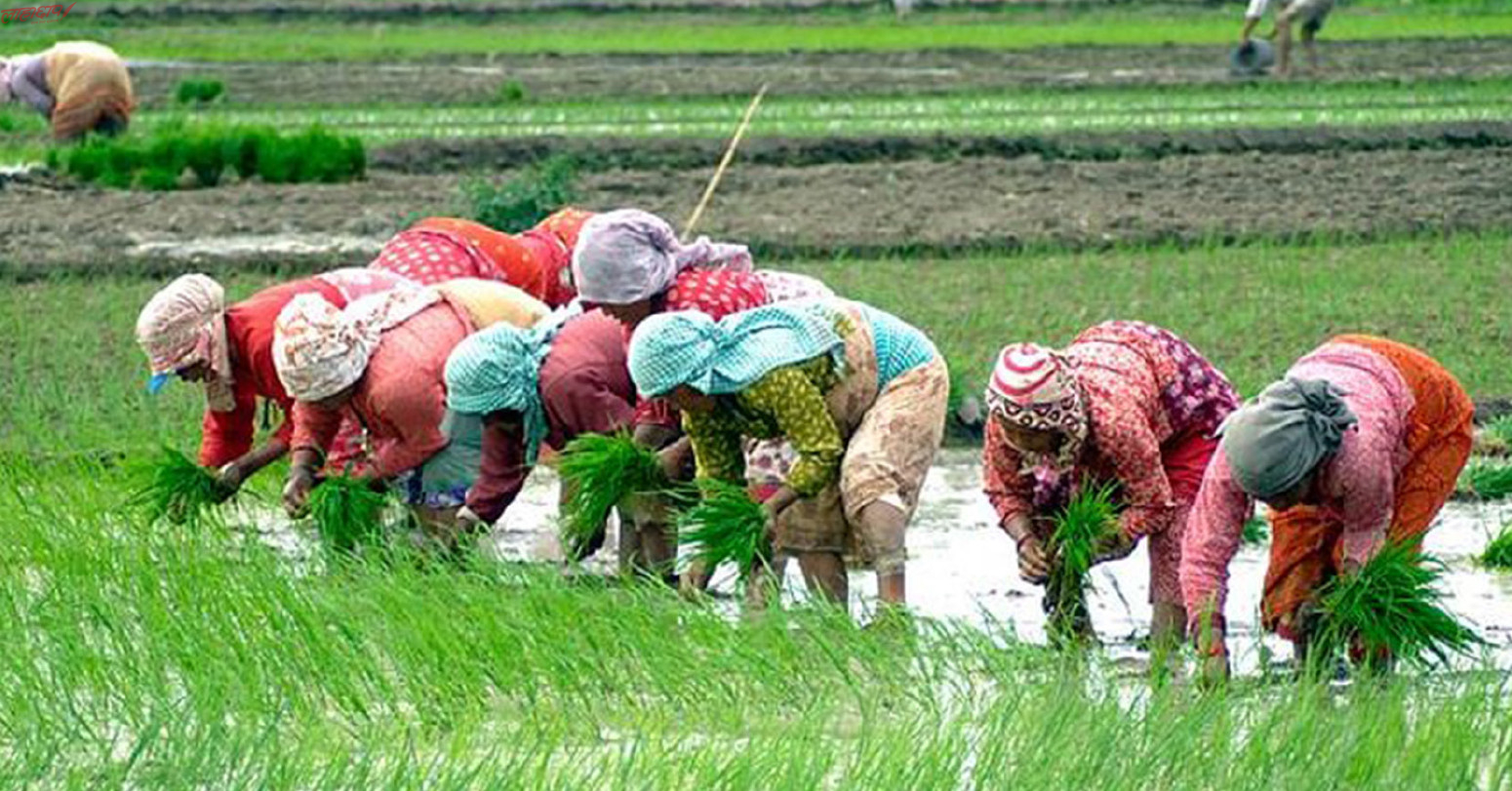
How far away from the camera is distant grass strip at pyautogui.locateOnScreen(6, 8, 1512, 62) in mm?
28031

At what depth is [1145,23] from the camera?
97.9ft

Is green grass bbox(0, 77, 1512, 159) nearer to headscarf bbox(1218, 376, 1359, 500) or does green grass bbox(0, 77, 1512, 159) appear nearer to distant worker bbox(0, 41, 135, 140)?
distant worker bbox(0, 41, 135, 140)

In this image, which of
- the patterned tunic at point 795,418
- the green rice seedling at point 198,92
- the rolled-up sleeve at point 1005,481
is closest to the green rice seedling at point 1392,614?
the rolled-up sleeve at point 1005,481

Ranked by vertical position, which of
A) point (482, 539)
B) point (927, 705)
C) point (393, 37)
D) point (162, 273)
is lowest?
point (393, 37)

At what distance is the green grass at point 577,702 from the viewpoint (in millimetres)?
5199

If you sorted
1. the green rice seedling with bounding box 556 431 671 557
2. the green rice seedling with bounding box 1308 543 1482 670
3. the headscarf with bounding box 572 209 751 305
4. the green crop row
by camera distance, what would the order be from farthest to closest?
the green crop row → the headscarf with bounding box 572 209 751 305 → the green rice seedling with bounding box 556 431 671 557 → the green rice seedling with bounding box 1308 543 1482 670

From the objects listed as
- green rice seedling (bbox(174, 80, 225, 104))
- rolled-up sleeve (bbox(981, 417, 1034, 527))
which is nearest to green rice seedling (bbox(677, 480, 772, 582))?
rolled-up sleeve (bbox(981, 417, 1034, 527))

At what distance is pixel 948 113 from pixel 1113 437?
14.2 meters

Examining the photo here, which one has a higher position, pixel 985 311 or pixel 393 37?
pixel 985 311

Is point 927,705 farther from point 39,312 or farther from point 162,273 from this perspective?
point 162,273

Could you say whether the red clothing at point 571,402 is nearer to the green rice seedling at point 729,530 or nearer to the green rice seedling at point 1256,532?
the green rice seedling at point 729,530

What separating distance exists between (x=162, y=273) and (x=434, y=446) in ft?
19.8

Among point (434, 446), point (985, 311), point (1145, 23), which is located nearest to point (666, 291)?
point (434, 446)

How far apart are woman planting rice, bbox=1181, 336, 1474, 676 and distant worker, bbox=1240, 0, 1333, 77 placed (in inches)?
655
